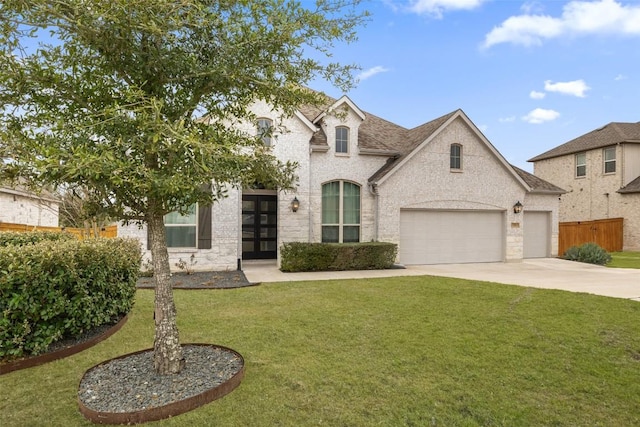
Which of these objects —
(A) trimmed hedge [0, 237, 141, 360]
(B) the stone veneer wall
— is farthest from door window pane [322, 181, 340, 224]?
(A) trimmed hedge [0, 237, 141, 360]

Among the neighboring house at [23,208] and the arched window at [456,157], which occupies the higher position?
the arched window at [456,157]

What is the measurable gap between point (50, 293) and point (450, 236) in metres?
13.4

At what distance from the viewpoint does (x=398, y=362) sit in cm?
452

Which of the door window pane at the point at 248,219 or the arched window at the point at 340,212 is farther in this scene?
the door window pane at the point at 248,219

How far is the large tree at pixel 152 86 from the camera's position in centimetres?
296

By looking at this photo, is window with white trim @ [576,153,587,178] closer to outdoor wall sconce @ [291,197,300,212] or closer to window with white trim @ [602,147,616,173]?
window with white trim @ [602,147,616,173]

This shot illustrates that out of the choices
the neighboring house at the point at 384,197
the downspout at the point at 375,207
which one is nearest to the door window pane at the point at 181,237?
the neighboring house at the point at 384,197

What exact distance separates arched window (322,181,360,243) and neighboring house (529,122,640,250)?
17602 millimetres

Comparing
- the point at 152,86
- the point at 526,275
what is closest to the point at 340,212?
the point at 526,275

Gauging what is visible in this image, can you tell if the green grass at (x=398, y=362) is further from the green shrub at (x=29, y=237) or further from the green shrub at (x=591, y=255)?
the green shrub at (x=591, y=255)

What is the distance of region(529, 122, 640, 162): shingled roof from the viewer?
21.3m

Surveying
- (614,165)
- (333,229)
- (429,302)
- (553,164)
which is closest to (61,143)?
(429,302)

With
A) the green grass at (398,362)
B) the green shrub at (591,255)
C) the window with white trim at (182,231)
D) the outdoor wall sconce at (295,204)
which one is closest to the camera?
the green grass at (398,362)

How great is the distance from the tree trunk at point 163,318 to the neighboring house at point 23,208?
16.0 meters
